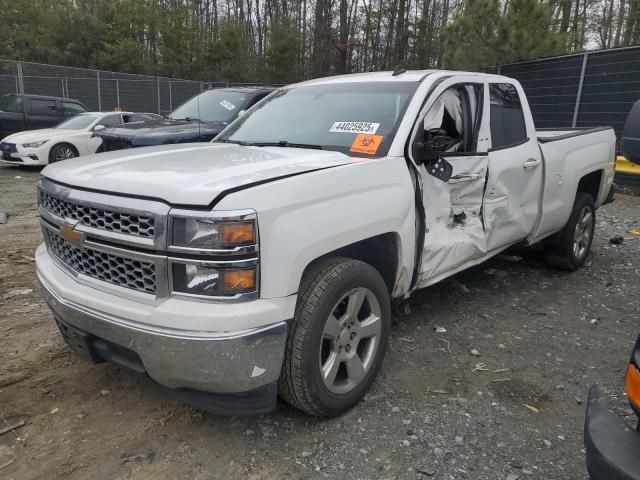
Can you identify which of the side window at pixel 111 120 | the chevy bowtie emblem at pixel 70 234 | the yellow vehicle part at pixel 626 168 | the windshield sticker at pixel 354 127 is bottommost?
the yellow vehicle part at pixel 626 168

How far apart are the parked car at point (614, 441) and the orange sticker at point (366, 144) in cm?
175

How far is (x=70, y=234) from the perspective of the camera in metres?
2.45

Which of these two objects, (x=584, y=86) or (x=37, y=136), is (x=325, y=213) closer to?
(x=584, y=86)

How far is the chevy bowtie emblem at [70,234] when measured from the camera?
2408 millimetres

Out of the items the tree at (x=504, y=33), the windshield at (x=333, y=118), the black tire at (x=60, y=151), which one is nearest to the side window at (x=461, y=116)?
the windshield at (x=333, y=118)

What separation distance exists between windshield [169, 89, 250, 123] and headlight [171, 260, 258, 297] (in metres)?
6.22

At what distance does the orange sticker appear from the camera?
2.99 m

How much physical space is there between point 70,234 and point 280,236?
105 cm

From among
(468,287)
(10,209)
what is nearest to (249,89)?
(10,209)

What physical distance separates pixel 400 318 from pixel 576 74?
369 inches

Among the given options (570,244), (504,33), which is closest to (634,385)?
(570,244)

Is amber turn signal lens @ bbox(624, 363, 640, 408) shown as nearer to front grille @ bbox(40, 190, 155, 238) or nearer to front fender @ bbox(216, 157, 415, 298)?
front fender @ bbox(216, 157, 415, 298)

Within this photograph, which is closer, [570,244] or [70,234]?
[70,234]

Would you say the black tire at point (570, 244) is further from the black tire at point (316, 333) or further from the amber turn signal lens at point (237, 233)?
the amber turn signal lens at point (237, 233)
